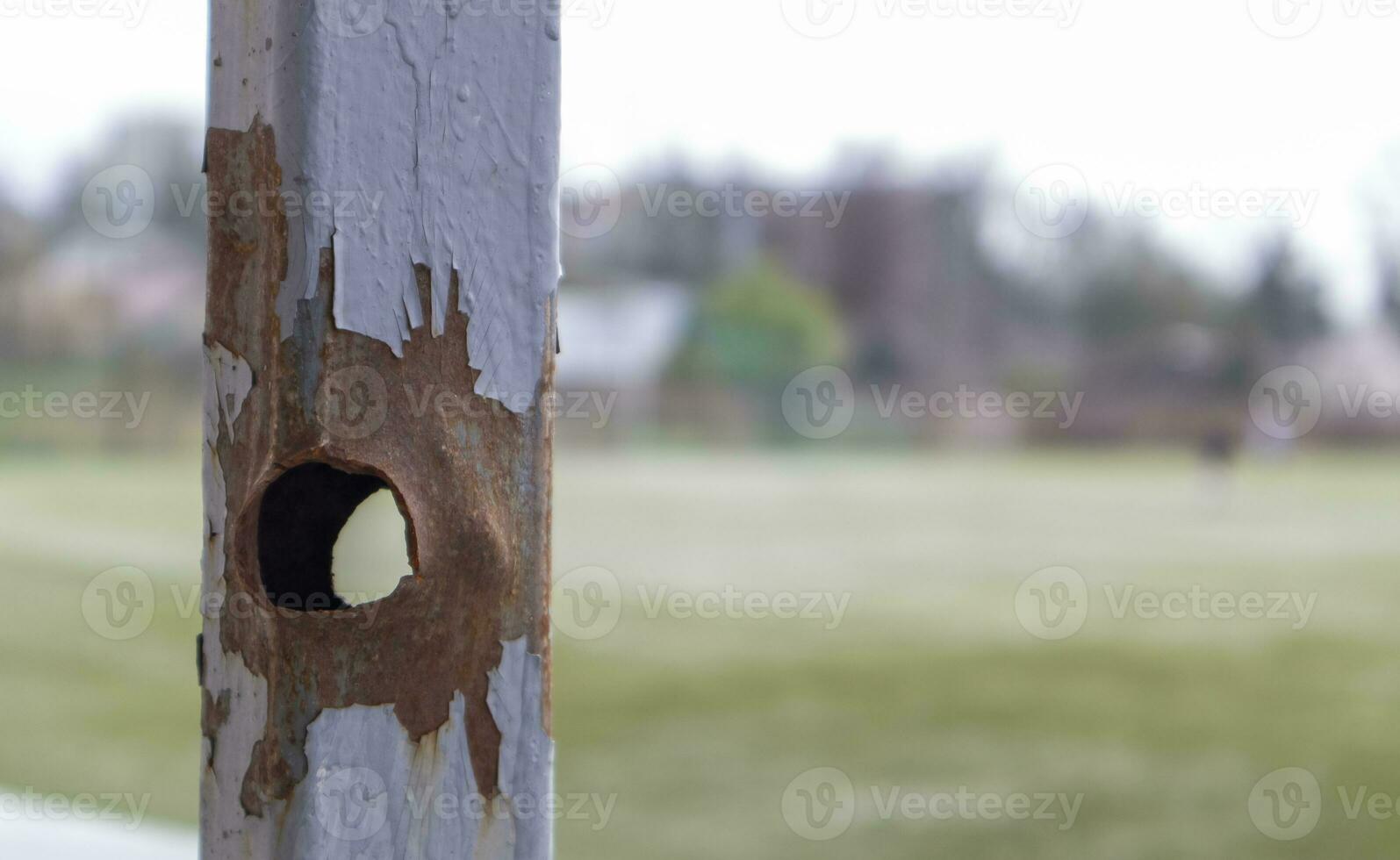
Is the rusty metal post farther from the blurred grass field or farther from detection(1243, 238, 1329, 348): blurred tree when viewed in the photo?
detection(1243, 238, 1329, 348): blurred tree

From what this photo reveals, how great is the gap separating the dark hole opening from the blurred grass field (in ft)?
3.01

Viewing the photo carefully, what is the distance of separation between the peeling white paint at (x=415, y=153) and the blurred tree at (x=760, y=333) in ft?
66.8

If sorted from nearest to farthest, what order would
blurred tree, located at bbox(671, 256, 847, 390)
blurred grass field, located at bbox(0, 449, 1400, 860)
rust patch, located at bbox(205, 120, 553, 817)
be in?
rust patch, located at bbox(205, 120, 553, 817) < blurred grass field, located at bbox(0, 449, 1400, 860) < blurred tree, located at bbox(671, 256, 847, 390)

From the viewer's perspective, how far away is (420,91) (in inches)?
30.0

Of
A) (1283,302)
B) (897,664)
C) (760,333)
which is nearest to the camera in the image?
(897,664)

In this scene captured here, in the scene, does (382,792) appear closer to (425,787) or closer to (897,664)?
(425,787)

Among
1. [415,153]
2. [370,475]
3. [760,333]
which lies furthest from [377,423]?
[760,333]

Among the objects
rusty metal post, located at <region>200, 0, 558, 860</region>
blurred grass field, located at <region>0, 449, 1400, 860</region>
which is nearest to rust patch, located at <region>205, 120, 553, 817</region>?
rusty metal post, located at <region>200, 0, 558, 860</region>

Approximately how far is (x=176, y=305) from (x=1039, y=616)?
13.8 m

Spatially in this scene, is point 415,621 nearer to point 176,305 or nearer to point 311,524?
point 311,524

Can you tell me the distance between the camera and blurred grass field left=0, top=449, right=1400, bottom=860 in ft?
20.7

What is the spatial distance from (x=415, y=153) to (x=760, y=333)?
2206 cm

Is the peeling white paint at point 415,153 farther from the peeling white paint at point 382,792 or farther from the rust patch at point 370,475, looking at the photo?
the peeling white paint at point 382,792

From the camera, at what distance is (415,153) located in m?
0.75
